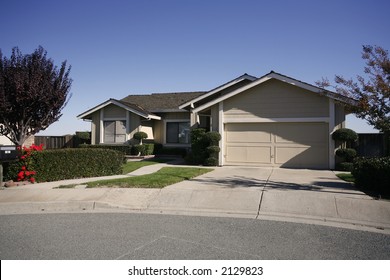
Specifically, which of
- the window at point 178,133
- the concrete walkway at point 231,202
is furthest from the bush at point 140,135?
the concrete walkway at point 231,202

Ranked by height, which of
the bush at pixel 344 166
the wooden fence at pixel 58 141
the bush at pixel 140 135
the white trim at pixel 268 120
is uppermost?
the white trim at pixel 268 120

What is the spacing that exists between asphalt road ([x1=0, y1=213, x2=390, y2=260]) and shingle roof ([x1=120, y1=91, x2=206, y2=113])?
51.2 ft

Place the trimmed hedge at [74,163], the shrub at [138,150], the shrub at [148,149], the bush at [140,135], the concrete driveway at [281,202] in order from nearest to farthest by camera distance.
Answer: the concrete driveway at [281,202]
the trimmed hedge at [74,163]
the shrub at [138,150]
the shrub at [148,149]
the bush at [140,135]

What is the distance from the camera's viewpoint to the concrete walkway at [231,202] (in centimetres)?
649

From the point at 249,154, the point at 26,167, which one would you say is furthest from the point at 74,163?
the point at 249,154

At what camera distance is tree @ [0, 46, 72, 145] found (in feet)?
41.6

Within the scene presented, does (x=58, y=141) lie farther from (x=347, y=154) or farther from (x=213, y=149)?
(x=347, y=154)

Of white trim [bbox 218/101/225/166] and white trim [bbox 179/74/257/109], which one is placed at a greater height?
white trim [bbox 179/74/257/109]

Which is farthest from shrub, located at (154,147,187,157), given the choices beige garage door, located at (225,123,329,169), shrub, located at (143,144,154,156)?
beige garage door, located at (225,123,329,169)

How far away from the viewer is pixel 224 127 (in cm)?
1620

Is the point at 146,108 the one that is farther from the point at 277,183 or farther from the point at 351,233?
the point at 351,233

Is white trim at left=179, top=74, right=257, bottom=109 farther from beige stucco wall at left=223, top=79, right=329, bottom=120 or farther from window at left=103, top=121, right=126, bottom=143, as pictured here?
window at left=103, top=121, right=126, bottom=143

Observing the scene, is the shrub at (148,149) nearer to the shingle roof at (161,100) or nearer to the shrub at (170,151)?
the shrub at (170,151)

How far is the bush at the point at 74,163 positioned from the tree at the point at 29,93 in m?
3.54
